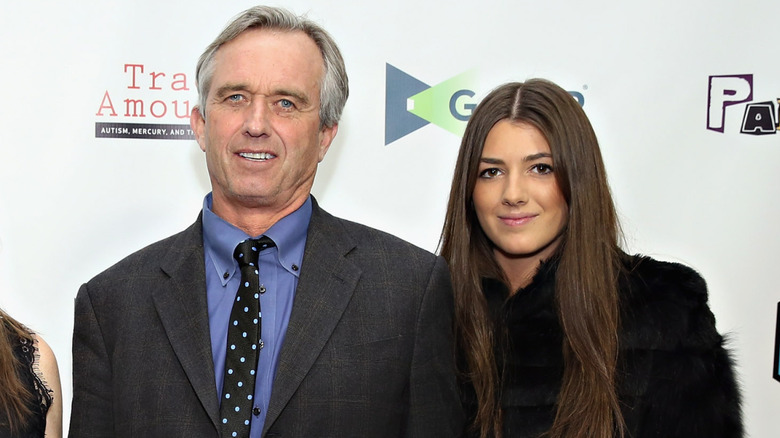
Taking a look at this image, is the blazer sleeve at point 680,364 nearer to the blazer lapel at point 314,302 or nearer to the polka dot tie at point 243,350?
the blazer lapel at point 314,302

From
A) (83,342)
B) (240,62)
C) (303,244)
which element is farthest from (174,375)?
(240,62)

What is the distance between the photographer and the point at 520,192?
206cm

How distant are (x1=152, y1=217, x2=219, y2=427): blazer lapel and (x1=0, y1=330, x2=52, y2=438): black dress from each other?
12.4 inches

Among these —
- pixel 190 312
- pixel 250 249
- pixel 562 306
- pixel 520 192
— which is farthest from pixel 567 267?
pixel 190 312

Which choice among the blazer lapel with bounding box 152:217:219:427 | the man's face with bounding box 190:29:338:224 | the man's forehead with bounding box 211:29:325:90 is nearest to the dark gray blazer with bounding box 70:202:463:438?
the blazer lapel with bounding box 152:217:219:427

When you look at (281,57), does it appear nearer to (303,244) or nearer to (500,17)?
(303,244)

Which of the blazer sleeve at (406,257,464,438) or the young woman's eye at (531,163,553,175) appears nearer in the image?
the blazer sleeve at (406,257,464,438)

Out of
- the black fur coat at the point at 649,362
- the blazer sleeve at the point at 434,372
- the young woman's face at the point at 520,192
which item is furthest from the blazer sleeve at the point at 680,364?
the blazer sleeve at the point at 434,372

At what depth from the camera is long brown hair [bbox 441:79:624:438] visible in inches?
76.8

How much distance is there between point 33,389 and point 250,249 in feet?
1.79

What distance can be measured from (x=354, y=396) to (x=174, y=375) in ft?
1.19

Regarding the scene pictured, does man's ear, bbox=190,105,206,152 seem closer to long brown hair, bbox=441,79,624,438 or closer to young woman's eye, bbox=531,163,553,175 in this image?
long brown hair, bbox=441,79,624,438

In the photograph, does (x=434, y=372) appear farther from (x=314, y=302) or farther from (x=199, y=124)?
(x=199, y=124)

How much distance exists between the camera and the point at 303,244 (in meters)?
1.89
